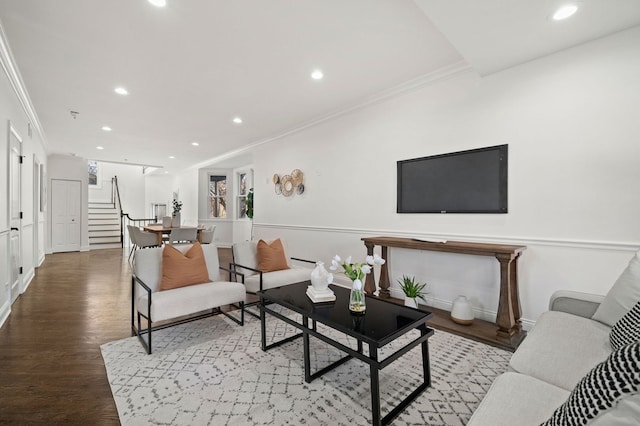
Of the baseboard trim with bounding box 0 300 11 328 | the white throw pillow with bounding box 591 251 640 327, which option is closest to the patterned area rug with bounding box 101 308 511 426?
the white throw pillow with bounding box 591 251 640 327

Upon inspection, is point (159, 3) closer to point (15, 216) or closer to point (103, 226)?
point (15, 216)

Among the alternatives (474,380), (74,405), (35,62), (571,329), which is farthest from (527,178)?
(35,62)

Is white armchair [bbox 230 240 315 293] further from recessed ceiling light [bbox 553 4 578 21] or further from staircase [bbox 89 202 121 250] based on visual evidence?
staircase [bbox 89 202 121 250]

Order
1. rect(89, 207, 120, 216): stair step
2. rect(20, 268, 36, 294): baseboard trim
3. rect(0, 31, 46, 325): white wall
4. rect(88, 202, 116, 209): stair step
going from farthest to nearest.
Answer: rect(88, 202, 116, 209): stair step < rect(89, 207, 120, 216): stair step < rect(20, 268, 36, 294): baseboard trim < rect(0, 31, 46, 325): white wall

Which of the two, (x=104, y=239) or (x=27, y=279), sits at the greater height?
(x=104, y=239)

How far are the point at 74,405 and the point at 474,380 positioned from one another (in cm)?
256

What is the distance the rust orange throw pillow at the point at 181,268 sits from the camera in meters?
2.68

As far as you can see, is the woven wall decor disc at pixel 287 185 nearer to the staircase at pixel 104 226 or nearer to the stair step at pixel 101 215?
the staircase at pixel 104 226

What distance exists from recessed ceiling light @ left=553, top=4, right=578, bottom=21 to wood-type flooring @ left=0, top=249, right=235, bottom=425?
3.85m

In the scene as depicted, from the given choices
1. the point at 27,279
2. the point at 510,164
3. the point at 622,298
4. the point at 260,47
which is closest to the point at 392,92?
the point at 510,164

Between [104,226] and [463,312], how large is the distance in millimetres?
11274

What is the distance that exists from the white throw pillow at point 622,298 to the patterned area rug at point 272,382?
77 cm

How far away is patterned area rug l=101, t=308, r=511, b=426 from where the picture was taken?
5.37ft

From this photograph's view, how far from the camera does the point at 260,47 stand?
268 centimetres
